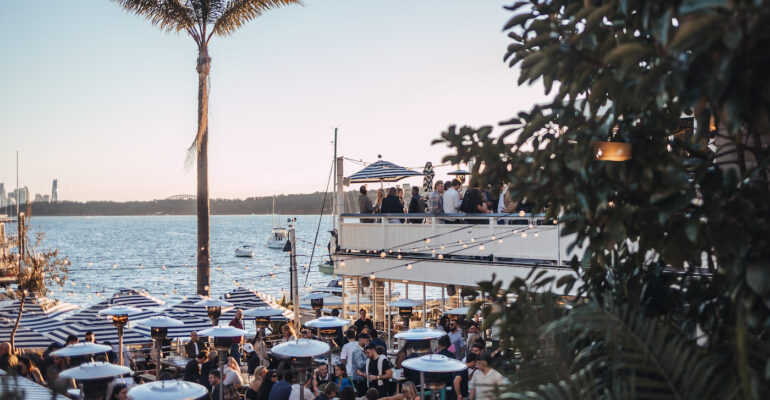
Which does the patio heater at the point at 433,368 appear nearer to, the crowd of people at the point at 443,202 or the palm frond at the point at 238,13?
the crowd of people at the point at 443,202

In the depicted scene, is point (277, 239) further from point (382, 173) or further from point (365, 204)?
point (365, 204)

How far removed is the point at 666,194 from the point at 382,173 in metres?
16.8

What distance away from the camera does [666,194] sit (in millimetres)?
2250

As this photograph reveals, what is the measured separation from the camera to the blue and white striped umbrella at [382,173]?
18.9 metres

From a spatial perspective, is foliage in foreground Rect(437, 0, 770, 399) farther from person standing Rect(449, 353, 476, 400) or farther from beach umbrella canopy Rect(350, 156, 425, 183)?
beach umbrella canopy Rect(350, 156, 425, 183)

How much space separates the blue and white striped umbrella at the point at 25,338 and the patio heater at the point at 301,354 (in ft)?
34.1

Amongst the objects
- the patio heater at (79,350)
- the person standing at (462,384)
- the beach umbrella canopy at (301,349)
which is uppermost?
the beach umbrella canopy at (301,349)

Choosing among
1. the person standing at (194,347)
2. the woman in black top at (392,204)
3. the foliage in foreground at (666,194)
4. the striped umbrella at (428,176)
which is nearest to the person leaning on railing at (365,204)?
the woman in black top at (392,204)

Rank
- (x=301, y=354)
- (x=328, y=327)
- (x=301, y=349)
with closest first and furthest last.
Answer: (x=301, y=354)
(x=301, y=349)
(x=328, y=327)

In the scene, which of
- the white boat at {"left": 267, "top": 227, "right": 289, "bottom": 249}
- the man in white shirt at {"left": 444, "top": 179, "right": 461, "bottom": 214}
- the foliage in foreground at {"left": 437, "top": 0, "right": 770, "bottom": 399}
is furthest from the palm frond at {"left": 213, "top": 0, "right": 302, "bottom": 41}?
the white boat at {"left": 267, "top": 227, "right": 289, "bottom": 249}

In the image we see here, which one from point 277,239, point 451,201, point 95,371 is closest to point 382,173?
point 451,201

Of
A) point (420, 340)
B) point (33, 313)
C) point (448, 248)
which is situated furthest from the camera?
point (33, 313)

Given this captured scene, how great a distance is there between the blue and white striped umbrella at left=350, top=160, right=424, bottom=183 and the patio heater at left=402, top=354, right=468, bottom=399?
9.48 m

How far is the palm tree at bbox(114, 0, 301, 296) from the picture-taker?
70.1 ft
